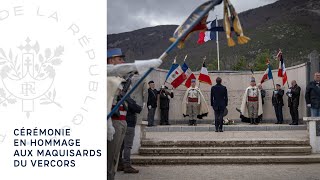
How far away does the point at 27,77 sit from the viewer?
4.26 metres

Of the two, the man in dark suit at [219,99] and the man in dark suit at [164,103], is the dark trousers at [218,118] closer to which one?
the man in dark suit at [219,99]

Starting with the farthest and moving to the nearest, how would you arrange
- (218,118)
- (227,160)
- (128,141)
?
(218,118) < (227,160) < (128,141)

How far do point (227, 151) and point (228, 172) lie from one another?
1848mm

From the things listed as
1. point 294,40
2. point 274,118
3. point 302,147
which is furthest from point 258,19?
point 302,147

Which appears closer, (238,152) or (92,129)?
(92,129)

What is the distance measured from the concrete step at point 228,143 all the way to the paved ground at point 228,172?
1244 mm

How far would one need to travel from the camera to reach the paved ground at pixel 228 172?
9154 mm

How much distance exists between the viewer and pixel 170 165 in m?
11.0

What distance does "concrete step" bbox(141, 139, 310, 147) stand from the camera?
11961 millimetres

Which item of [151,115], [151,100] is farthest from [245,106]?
[151,100]

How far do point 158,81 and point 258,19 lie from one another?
105 metres

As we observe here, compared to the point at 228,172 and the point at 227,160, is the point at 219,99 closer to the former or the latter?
the point at 227,160

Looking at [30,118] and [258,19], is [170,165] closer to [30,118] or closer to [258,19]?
[30,118]

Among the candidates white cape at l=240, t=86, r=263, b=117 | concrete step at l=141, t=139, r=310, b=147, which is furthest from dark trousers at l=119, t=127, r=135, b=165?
white cape at l=240, t=86, r=263, b=117
